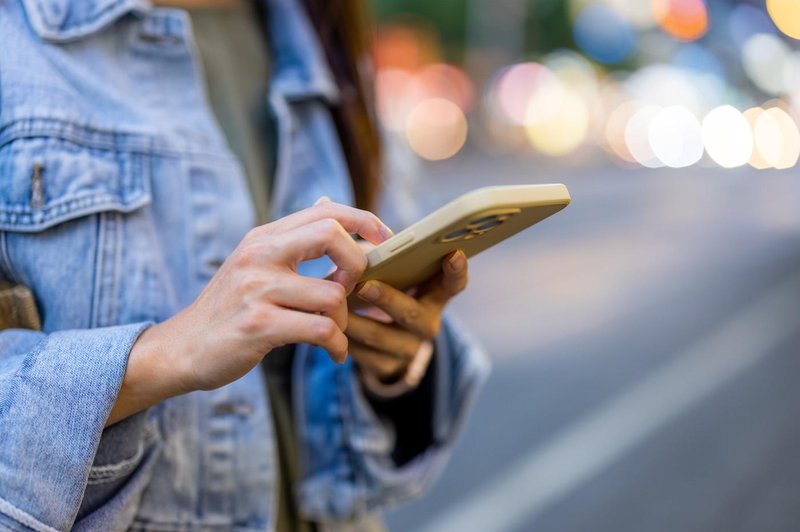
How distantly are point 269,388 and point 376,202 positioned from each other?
40 cm

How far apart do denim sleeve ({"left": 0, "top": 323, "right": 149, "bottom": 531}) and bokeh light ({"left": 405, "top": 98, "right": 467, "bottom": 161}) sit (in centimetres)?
1798

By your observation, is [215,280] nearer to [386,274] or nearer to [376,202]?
[386,274]

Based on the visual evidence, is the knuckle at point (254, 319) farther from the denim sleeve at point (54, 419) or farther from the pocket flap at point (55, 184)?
the pocket flap at point (55, 184)

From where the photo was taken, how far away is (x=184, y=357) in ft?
2.88

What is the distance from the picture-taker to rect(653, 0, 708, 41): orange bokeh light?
1260 inches

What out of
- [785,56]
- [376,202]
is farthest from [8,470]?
[785,56]

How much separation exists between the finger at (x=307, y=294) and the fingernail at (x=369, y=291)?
9 centimetres

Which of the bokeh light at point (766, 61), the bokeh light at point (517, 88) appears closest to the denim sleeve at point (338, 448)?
the bokeh light at point (766, 61)

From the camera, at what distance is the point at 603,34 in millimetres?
31172

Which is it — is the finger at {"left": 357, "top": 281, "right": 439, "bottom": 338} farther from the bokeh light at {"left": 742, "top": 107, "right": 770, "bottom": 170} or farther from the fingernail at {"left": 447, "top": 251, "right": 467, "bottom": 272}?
the bokeh light at {"left": 742, "top": 107, "right": 770, "bottom": 170}

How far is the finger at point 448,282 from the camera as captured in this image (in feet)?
3.20

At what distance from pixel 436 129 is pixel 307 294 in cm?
2041

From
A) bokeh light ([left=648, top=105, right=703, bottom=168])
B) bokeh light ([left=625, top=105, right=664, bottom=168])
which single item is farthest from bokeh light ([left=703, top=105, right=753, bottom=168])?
bokeh light ([left=625, top=105, right=664, bottom=168])

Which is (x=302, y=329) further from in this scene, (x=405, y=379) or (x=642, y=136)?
(x=642, y=136)
